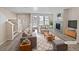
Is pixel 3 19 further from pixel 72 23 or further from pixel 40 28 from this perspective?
pixel 72 23

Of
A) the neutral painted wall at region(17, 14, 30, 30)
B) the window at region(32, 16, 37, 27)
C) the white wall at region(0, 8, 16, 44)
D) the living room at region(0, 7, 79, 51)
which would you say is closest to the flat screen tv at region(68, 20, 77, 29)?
the living room at region(0, 7, 79, 51)

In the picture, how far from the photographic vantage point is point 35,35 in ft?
7.51

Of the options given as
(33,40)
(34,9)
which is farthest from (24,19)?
(33,40)

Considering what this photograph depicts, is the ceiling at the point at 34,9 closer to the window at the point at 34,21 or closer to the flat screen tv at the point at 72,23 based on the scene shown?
the window at the point at 34,21

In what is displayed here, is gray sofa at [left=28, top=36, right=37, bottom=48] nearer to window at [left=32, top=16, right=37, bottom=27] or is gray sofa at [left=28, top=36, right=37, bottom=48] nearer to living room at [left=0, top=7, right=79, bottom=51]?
living room at [left=0, top=7, right=79, bottom=51]

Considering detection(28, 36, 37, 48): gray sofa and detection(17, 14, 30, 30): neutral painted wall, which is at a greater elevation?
detection(17, 14, 30, 30): neutral painted wall

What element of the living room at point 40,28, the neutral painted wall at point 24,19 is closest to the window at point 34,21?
the living room at point 40,28

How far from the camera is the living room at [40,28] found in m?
2.10

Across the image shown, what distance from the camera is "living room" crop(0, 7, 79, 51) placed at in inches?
82.7

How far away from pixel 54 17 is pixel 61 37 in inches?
19.1
